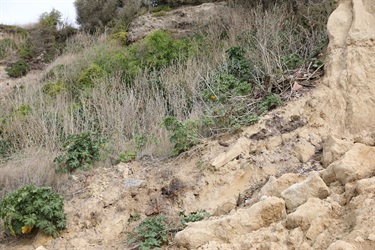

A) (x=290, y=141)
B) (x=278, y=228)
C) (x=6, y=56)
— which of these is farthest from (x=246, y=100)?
(x=6, y=56)

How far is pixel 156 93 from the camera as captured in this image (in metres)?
9.03

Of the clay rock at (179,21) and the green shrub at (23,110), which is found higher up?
the clay rock at (179,21)

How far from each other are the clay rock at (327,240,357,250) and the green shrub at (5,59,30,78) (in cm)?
1325

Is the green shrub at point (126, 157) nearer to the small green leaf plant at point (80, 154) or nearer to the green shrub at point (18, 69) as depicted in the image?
the small green leaf plant at point (80, 154)

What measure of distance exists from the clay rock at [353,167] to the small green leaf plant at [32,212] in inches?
108

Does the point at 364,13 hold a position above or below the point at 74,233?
above

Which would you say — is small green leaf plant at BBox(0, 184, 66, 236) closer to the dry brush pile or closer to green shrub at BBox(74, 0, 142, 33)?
the dry brush pile

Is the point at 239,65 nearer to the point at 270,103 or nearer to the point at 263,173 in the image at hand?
the point at 270,103

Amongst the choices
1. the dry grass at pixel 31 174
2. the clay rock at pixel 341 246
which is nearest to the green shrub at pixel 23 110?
the dry grass at pixel 31 174

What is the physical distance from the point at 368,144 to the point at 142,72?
21.0ft

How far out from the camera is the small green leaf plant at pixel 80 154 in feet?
19.8

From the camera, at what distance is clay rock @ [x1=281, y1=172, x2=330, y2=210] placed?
3.54 meters

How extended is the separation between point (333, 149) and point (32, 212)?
3092 millimetres

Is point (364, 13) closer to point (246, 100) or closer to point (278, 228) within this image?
point (246, 100)
